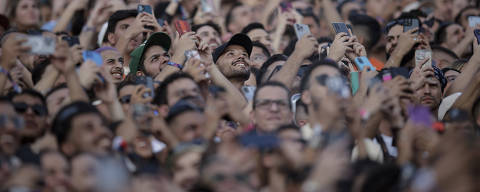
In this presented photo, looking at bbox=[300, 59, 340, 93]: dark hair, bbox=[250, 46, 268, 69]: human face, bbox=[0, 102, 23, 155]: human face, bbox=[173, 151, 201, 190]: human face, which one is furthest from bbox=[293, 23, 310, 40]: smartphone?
bbox=[0, 102, 23, 155]: human face

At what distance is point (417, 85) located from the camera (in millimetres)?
8461

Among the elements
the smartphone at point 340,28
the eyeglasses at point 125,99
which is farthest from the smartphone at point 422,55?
the eyeglasses at point 125,99

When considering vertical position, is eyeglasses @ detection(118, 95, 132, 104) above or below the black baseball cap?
above

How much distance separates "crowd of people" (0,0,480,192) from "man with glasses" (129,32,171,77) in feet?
0.05

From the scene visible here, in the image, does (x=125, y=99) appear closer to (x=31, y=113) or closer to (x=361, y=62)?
(x=31, y=113)

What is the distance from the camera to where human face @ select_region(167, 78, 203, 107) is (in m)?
7.39

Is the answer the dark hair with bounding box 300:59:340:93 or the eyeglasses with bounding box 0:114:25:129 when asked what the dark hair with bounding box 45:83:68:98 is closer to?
the eyeglasses with bounding box 0:114:25:129

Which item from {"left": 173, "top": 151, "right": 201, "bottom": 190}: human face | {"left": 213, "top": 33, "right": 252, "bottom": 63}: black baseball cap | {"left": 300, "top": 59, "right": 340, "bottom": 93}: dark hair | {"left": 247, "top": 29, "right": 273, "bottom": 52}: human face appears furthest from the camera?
{"left": 247, "top": 29, "right": 273, "bottom": 52}: human face

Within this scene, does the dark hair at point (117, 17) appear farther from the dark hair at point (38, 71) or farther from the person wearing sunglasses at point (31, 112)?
the person wearing sunglasses at point (31, 112)

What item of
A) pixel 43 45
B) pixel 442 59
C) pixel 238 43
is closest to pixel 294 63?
pixel 238 43

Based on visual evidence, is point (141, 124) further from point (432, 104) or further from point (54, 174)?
point (432, 104)

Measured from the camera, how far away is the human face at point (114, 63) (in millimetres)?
8793

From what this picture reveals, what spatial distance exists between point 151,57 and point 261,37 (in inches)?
82.0

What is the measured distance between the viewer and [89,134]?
21.0ft
